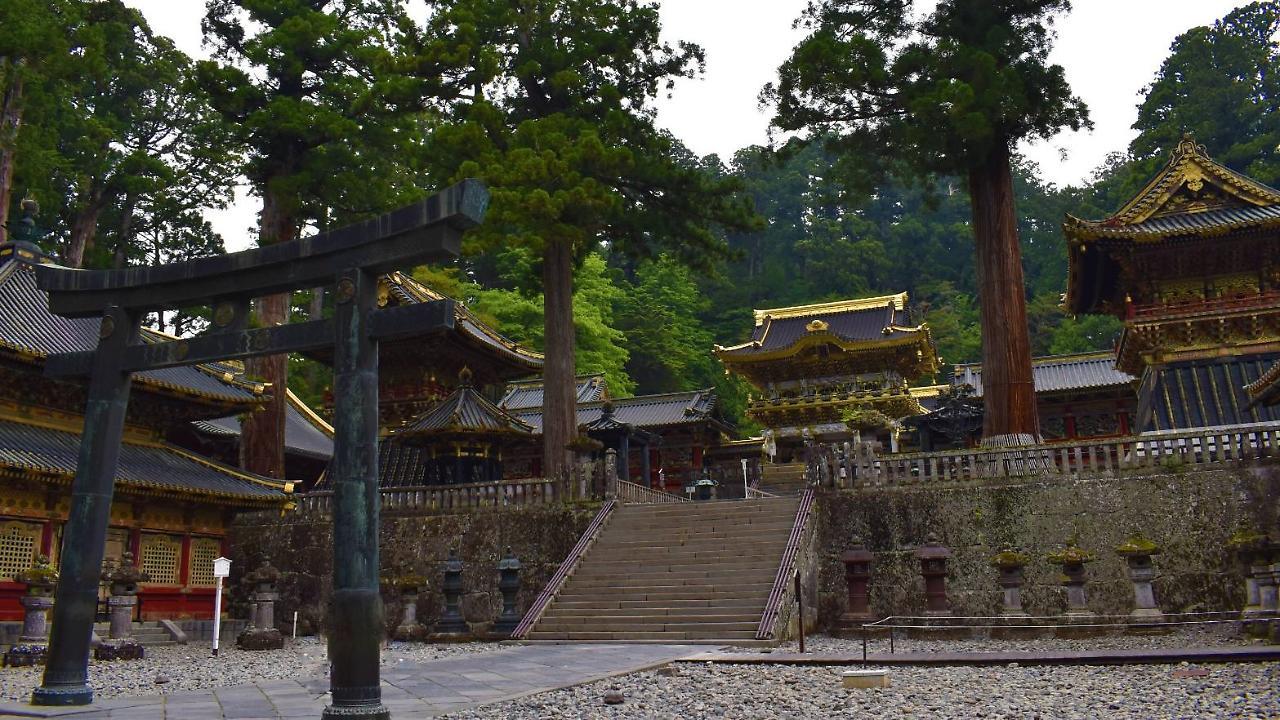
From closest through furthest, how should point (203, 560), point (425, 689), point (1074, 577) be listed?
point (425, 689) → point (1074, 577) → point (203, 560)

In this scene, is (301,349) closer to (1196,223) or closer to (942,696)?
(942,696)

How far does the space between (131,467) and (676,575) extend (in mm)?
10609

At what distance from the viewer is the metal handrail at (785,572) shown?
13734mm

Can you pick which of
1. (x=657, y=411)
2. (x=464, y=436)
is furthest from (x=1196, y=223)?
(x=657, y=411)

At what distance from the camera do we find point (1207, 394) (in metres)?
20.9

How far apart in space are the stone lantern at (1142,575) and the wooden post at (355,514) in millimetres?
11493

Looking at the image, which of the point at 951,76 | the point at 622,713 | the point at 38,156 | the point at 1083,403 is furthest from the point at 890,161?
the point at 38,156

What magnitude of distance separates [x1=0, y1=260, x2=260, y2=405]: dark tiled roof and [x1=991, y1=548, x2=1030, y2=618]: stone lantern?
15.0m

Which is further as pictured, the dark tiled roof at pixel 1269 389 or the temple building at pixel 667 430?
the temple building at pixel 667 430

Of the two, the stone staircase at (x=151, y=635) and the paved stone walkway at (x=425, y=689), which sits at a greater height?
the stone staircase at (x=151, y=635)

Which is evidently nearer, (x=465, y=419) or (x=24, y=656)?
(x=24, y=656)

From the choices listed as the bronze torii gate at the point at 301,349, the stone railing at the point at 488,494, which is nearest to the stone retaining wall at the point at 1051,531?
the stone railing at the point at 488,494

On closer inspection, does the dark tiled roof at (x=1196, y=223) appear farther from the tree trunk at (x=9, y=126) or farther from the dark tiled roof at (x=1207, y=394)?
the tree trunk at (x=9, y=126)

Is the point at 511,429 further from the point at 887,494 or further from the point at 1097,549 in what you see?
the point at 1097,549
